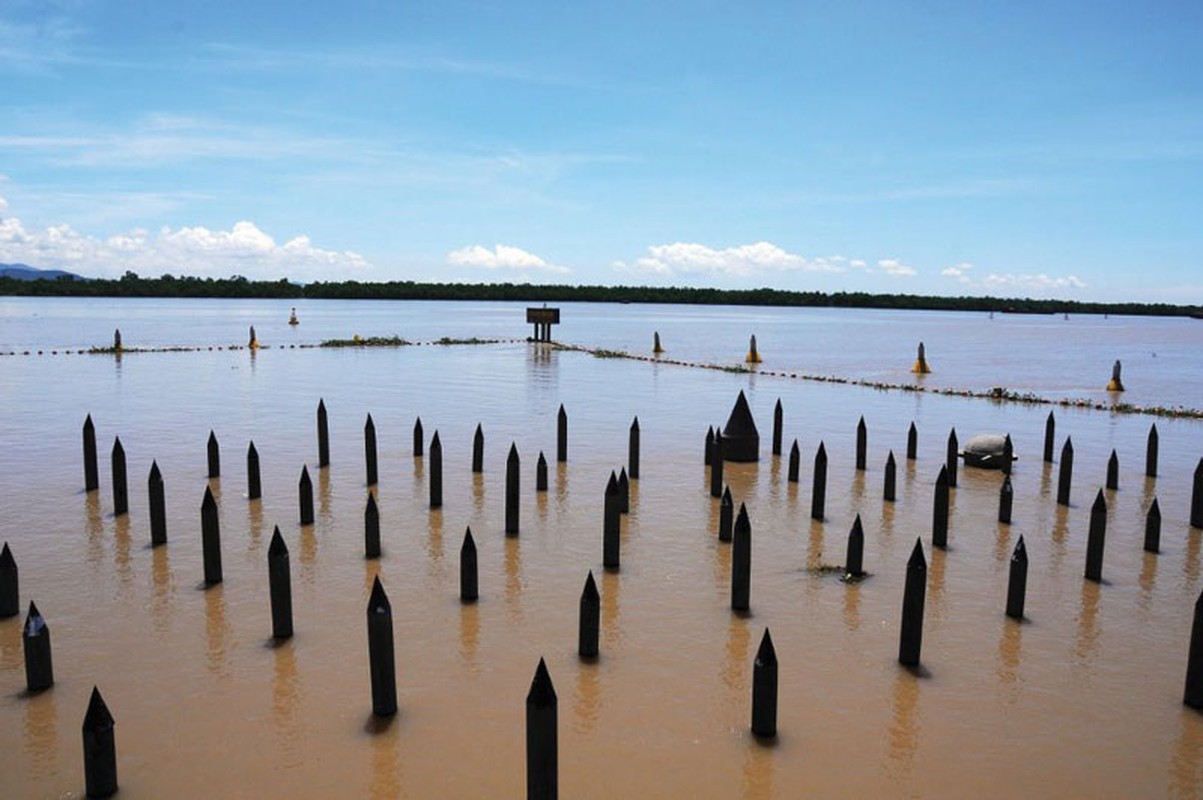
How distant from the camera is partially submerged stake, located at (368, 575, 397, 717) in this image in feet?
30.9

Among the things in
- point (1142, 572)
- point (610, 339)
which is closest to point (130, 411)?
point (1142, 572)

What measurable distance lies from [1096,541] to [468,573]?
9.19 m

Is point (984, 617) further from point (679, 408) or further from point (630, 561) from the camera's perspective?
→ point (679, 408)

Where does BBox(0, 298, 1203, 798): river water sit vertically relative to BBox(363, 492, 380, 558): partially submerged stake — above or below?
below

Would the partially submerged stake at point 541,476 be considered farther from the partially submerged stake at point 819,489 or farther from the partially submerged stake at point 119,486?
the partially submerged stake at point 119,486

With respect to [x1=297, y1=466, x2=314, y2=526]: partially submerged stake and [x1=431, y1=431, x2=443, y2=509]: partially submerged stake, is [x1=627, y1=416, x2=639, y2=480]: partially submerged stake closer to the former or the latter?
[x1=431, y1=431, x2=443, y2=509]: partially submerged stake

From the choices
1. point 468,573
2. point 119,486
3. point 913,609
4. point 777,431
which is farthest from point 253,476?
point 777,431

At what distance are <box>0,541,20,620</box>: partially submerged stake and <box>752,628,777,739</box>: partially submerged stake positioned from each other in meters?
9.34

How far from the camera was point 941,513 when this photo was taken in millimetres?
16078

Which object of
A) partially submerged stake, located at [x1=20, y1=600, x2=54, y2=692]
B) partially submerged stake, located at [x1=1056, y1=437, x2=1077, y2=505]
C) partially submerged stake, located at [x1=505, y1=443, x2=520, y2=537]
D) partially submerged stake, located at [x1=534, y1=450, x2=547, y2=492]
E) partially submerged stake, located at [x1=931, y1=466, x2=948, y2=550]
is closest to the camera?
partially submerged stake, located at [x1=20, y1=600, x2=54, y2=692]

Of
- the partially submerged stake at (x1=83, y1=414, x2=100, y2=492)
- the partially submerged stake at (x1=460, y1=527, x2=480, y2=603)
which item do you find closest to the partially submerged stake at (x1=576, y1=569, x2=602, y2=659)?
the partially submerged stake at (x1=460, y1=527, x2=480, y2=603)

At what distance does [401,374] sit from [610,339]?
47.0 metres

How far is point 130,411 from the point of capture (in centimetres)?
3183

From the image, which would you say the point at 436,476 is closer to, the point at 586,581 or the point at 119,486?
the point at 119,486
